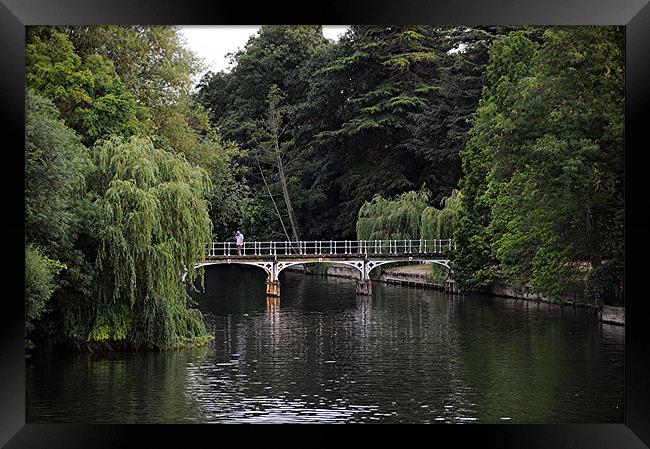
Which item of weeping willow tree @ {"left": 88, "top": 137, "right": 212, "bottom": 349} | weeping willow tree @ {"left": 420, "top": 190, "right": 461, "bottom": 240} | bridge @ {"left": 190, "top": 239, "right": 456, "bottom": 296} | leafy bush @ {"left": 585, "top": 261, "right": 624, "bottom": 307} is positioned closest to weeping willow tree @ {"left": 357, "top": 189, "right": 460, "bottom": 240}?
weeping willow tree @ {"left": 420, "top": 190, "right": 461, "bottom": 240}

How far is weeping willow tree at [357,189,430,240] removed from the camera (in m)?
29.2

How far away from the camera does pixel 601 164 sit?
662 inches

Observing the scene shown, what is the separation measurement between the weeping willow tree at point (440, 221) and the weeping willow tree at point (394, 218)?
71cm

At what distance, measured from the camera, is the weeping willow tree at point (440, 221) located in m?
28.0

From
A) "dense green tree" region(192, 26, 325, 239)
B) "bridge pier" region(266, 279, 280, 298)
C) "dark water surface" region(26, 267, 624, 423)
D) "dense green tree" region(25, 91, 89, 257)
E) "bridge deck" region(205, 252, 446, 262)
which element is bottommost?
"dark water surface" region(26, 267, 624, 423)

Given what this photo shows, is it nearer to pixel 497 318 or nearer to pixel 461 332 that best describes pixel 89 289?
pixel 461 332

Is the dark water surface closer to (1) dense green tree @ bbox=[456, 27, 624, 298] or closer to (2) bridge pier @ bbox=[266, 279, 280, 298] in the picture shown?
(1) dense green tree @ bbox=[456, 27, 624, 298]

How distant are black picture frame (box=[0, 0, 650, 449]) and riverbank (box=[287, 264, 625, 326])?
1088 centimetres

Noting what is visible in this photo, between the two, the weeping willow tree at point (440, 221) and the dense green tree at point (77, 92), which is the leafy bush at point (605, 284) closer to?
the dense green tree at point (77, 92)
